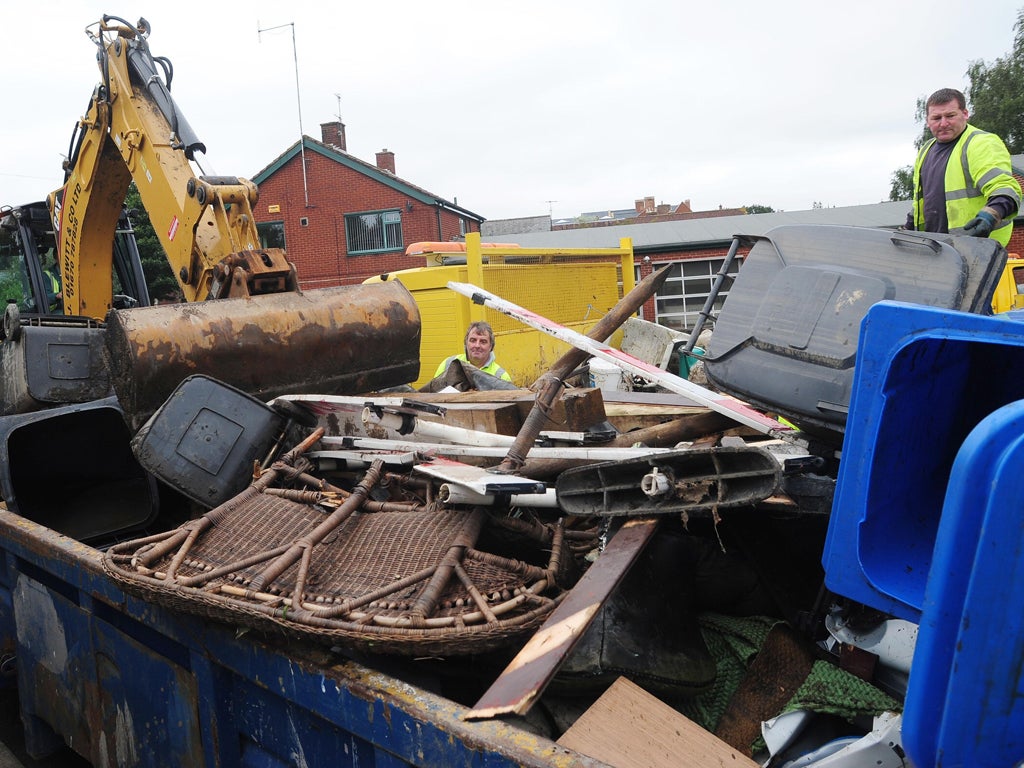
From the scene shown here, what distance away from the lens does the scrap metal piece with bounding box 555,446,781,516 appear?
190cm

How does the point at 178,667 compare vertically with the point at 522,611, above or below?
below

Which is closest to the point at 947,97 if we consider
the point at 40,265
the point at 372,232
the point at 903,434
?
the point at 903,434

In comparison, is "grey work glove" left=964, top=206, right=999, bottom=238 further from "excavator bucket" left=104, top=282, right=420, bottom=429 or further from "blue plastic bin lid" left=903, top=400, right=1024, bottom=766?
"blue plastic bin lid" left=903, top=400, right=1024, bottom=766

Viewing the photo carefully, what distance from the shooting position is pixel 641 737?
66.0 inches

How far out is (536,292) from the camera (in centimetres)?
891

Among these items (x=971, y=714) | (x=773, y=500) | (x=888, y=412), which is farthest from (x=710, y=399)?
(x=971, y=714)

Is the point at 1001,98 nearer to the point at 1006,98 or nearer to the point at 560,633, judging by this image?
the point at 1006,98

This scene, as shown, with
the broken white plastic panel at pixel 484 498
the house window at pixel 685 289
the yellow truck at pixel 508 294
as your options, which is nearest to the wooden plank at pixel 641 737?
the broken white plastic panel at pixel 484 498

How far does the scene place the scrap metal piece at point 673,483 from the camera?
1900 mm

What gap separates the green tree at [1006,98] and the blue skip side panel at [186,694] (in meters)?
40.8

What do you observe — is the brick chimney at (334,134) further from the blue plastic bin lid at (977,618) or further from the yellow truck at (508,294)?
the blue plastic bin lid at (977,618)

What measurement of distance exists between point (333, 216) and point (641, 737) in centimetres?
2741

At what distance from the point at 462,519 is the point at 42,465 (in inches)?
101

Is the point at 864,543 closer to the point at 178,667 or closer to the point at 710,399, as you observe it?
the point at 710,399
